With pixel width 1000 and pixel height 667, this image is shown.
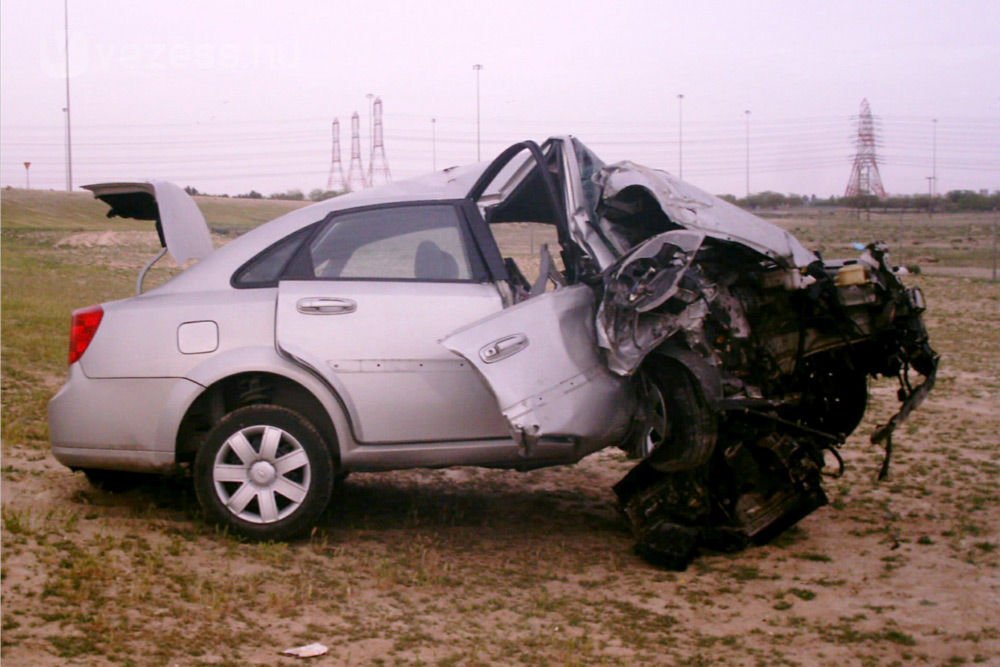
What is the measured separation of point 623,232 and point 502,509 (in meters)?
1.81

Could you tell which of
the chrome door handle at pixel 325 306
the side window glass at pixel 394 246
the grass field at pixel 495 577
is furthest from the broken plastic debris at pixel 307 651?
the side window glass at pixel 394 246

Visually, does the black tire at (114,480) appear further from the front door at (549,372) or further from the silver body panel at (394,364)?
the front door at (549,372)

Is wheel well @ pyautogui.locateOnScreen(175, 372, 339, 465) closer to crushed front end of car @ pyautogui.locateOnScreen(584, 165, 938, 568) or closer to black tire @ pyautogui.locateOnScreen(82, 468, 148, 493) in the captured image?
black tire @ pyautogui.locateOnScreen(82, 468, 148, 493)

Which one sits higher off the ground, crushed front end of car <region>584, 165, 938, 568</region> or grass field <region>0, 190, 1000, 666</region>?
crushed front end of car <region>584, 165, 938, 568</region>

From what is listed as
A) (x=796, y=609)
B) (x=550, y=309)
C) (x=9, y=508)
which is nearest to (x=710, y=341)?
(x=550, y=309)

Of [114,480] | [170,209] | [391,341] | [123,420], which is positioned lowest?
[114,480]

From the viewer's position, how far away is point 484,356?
568 centimetres

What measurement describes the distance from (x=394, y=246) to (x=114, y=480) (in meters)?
2.08

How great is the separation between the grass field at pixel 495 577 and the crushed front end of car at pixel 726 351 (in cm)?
25

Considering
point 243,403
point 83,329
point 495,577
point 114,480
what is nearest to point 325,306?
point 243,403

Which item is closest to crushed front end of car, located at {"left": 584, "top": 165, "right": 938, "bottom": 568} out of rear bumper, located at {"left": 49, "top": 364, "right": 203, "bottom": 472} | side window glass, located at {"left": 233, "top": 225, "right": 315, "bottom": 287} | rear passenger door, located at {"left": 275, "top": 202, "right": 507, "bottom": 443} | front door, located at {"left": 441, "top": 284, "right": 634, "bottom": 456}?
front door, located at {"left": 441, "top": 284, "right": 634, "bottom": 456}

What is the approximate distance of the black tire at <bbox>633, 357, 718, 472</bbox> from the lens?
587 centimetres

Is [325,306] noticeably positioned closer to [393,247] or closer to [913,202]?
[393,247]

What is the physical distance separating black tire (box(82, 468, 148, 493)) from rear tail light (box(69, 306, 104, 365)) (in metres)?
0.79
